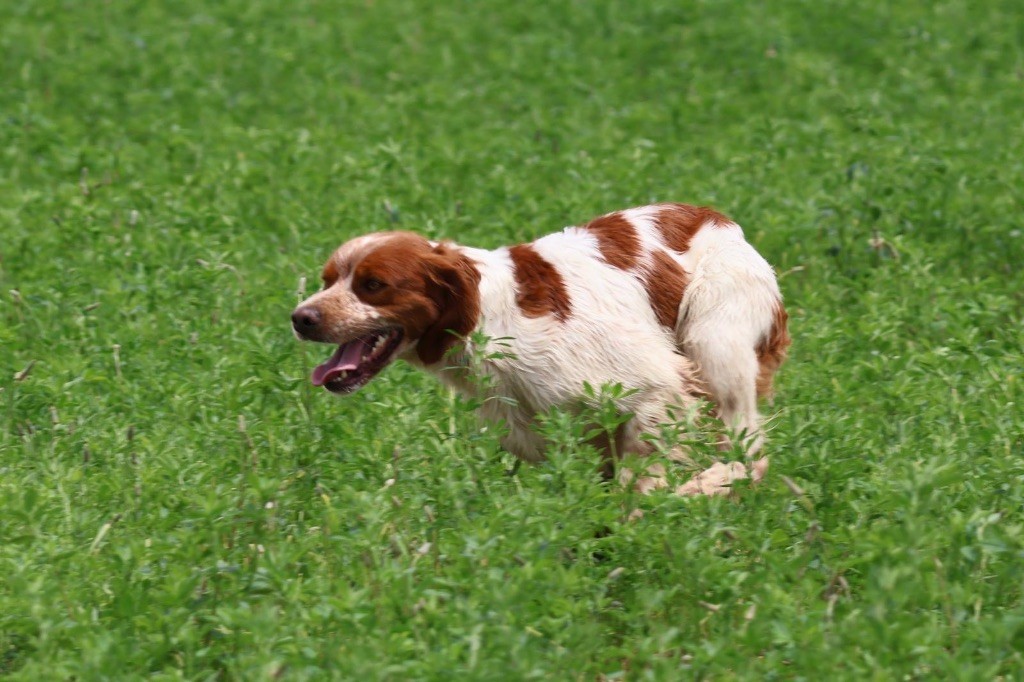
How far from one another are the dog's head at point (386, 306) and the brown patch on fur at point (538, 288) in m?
0.18

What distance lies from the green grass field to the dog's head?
0.79 feet

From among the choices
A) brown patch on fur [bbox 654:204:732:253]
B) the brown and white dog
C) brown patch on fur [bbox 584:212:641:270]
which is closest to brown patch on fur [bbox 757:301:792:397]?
the brown and white dog

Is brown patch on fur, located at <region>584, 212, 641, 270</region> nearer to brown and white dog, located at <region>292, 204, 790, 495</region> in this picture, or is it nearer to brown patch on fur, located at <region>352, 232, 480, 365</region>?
brown and white dog, located at <region>292, 204, 790, 495</region>

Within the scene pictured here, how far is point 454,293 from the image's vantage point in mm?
5316

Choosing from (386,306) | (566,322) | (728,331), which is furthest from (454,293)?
(728,331)

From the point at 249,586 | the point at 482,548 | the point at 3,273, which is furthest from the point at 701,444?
the point at 3,273

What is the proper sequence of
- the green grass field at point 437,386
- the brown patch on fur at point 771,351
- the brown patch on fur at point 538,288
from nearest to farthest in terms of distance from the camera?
the green grass field at point 437,386 → the brown patch on fur at point 538,288 → the brown patch on fur at point 771,351

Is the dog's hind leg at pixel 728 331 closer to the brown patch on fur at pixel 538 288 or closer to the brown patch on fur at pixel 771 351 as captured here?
the brown patch on fur at pixel 771 351

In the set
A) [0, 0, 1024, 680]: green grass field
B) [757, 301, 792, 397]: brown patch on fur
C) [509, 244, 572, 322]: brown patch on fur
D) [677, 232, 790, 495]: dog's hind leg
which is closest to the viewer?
[0, 0, 1024, 680]: green grass field

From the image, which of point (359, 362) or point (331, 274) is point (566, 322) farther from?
point (331, 274)

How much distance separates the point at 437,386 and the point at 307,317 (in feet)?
3.49

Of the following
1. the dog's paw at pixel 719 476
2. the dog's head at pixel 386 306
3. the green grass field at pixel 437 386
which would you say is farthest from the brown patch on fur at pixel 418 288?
the dog's paw at pixel 719 476

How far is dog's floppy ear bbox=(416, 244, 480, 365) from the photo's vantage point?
5.31 meters

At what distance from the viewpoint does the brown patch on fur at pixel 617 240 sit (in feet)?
18.5
